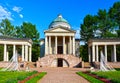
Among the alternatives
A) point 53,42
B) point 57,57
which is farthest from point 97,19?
point 57,57

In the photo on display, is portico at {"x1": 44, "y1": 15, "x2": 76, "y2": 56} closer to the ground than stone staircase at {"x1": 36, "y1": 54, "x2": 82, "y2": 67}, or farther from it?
farther from it

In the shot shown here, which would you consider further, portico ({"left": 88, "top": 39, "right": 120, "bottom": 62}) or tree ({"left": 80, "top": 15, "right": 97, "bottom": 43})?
tree ({"left": 80, "top": 15, "right": 97, "bottom": 43})

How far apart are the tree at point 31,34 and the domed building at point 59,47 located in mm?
4941

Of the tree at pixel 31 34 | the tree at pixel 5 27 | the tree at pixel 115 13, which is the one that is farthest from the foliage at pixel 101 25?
the tree at pixel 5 27

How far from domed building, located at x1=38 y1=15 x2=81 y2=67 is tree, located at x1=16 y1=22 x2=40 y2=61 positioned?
4.94 m

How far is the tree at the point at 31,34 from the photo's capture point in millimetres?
82812

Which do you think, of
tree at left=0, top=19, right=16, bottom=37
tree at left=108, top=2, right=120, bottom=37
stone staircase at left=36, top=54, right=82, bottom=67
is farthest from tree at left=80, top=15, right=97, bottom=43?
tree at left=0, top=19, right=16, bottom=37

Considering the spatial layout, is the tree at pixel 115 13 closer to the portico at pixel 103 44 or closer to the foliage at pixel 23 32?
the portico at pixel 103 44

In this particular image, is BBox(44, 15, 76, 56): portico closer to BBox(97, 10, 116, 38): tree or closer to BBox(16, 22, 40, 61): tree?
BBox(16, 22, 40, 61): tree

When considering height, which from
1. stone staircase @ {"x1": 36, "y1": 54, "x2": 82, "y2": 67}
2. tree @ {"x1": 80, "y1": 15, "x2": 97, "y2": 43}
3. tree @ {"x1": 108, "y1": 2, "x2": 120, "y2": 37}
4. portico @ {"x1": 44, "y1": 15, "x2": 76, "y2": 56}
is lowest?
stone staircase @ {"x1": 36, "y1": 54, "x2": 82, "y2": 67}

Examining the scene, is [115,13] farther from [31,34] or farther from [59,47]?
[31,34]

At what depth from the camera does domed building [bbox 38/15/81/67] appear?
6338 cm

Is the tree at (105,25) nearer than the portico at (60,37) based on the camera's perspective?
No

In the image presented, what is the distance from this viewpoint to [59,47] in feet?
245
